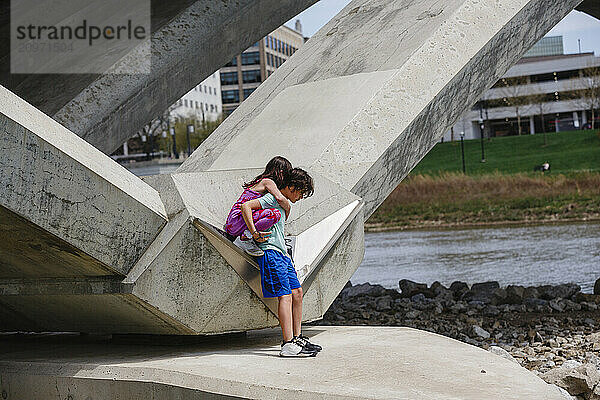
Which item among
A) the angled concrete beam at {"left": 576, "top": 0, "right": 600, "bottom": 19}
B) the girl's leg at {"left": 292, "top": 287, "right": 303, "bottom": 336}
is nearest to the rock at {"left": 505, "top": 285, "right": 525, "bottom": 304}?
the angled concrete beam at {"left": 576, "top": 0, "right": 600, "bottom": 19}

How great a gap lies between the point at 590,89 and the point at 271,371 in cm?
7470

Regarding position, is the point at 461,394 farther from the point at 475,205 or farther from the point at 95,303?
the point at 475,205

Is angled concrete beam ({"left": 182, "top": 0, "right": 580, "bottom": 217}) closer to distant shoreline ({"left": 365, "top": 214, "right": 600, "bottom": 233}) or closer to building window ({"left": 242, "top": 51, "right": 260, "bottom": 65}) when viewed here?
Answer: distant shoreline ({"left": 365, "top": 214, "right": 600, "bottom": 233})

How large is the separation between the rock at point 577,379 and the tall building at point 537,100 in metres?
72.7

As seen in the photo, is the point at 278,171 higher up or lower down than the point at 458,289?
higher up

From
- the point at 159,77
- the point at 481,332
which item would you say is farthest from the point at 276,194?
the point at 159,77

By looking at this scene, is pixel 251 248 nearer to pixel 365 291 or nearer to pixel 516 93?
pixel 365 291

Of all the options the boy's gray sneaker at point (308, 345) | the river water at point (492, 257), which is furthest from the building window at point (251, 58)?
the boy's gray sneaker at point (308, 345)

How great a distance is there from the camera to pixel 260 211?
6.25 meters

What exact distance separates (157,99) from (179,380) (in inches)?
268

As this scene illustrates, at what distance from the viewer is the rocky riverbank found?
29.9 feet

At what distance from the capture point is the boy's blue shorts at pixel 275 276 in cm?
623

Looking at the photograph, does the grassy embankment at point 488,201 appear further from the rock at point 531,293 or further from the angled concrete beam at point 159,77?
the angled concrete beam at point 159,77

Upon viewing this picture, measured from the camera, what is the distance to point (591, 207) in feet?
124
